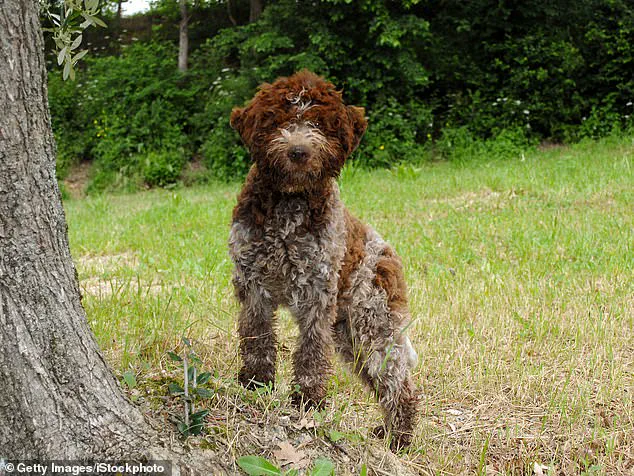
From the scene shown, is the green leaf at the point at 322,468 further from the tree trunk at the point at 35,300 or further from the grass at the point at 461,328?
the tree trunk at the point at 35,300

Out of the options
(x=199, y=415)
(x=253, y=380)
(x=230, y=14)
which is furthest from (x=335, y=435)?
(x=230, y=14)

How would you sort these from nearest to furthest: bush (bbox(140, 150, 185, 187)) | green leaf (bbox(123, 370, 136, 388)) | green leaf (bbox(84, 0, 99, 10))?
1. green leaf (bbox(84, 0, 99, 10))
2. green leaf (bbox(123, 370, 136, 388))
3. bush (bbox(140, 150, 185, 187))

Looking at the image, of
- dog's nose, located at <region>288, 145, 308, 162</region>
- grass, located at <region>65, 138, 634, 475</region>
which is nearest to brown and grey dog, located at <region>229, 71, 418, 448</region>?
dog's nose, located at <region>288, 145, 308, 162</region>

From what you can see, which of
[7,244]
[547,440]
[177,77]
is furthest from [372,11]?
[7,244]

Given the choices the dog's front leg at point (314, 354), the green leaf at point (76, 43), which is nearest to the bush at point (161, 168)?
the dog's front leg at point (314, 354)

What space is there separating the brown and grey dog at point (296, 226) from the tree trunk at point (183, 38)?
15277 mm

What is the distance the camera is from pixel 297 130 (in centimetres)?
331

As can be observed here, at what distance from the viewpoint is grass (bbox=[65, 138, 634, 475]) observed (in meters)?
3.53

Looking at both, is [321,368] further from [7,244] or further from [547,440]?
[7,244]

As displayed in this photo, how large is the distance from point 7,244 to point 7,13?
82 centimetres

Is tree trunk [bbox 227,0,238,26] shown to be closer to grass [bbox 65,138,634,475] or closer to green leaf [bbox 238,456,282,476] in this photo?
grass [bbox 65,138,634,475]

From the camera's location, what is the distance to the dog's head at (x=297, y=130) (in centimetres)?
328

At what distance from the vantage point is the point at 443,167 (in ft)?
48.1

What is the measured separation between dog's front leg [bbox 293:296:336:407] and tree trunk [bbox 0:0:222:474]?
3.20 ft
